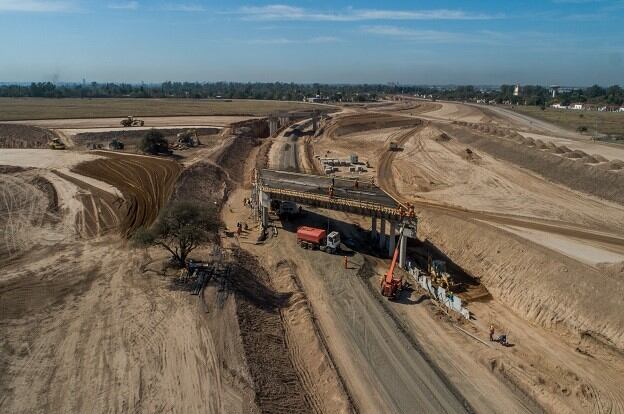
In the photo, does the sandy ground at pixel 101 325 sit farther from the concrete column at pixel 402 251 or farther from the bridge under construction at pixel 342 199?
the concrete column at pixel 402 251

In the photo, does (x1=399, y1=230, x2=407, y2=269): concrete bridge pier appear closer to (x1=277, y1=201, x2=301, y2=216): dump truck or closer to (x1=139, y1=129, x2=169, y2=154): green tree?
(x1=277, y1=201, x2=301, y2=216): dump truck

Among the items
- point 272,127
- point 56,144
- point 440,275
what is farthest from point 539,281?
point 272,127

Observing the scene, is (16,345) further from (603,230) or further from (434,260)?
(603,230)

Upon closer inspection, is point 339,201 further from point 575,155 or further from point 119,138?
point 119,138

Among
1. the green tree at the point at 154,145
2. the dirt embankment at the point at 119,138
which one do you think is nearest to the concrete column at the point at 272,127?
the dirt embankment at the point at 119,138

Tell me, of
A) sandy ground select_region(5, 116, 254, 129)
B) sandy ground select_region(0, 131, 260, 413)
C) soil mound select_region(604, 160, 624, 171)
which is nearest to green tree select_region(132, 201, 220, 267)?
sandy ground select_region(0, 131, 260, 413)

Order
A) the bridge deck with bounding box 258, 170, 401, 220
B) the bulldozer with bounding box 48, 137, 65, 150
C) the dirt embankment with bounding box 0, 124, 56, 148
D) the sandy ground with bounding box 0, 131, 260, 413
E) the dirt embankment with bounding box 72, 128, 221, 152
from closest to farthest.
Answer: the sandy ground with bounding box 0, 131, 260, 413, the bridge deck with bounding box 258, 170, 401, 220, the bulldozer with bounding box 48, 137, 65, 150, the dirt embankment with bounding box 72, 128, 221, 152, the dirt embankment with bounding box 0, 124, 56, 148
